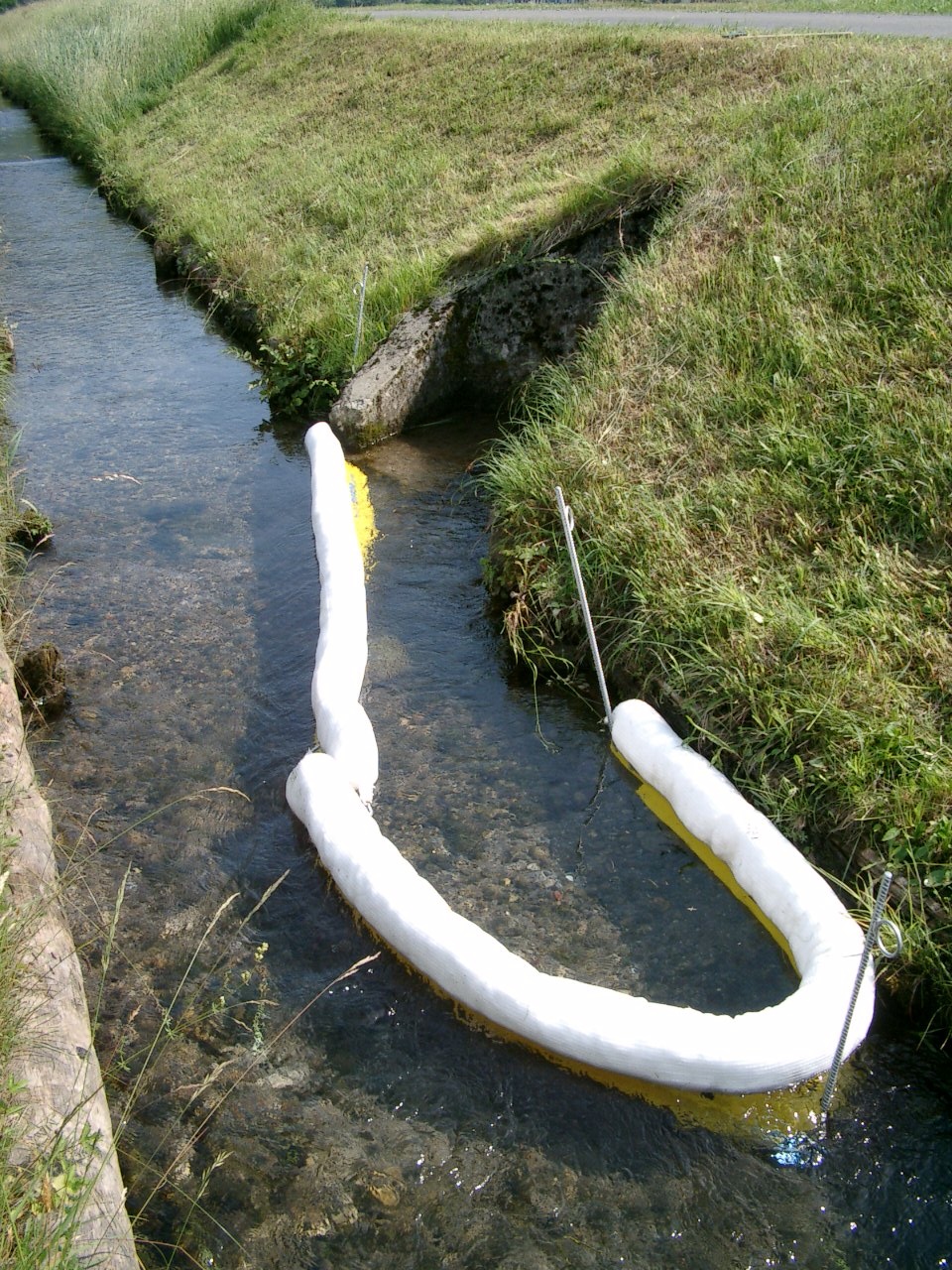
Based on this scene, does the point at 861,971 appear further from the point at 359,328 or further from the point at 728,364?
the point at 359,328

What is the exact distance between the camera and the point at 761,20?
11.2 meters

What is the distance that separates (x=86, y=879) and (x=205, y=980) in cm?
70

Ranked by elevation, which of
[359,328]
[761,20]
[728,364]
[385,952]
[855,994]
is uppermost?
[761,20]

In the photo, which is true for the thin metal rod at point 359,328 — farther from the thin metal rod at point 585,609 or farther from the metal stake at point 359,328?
the thin metal rod at point 585,609

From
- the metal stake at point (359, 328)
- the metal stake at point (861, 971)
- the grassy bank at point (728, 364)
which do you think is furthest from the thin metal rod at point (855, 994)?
the metal stake at point (359, 328)

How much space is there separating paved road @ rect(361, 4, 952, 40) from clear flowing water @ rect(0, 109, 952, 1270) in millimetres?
6101

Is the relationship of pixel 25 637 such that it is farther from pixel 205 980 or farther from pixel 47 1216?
pixel 47 1216

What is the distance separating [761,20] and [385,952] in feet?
35.1

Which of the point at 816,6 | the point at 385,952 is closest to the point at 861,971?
the point at 385,952

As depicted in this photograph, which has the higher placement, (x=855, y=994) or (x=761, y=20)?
(x=761, y=20)

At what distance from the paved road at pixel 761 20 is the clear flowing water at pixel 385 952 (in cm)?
610

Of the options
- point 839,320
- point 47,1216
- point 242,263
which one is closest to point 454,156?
point 242,263

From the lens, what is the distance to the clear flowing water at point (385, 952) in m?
2.92

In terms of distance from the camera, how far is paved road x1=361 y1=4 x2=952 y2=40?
31.4 ft
